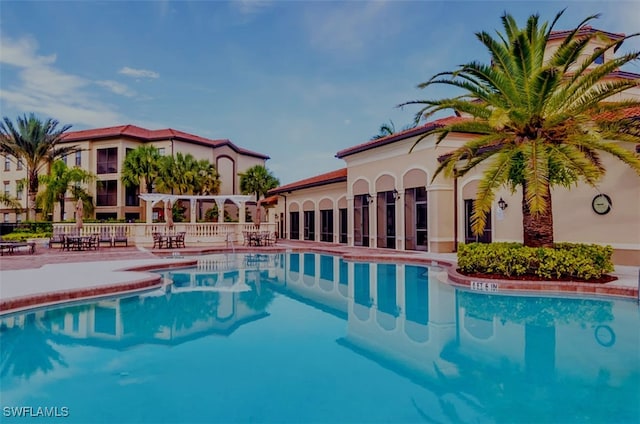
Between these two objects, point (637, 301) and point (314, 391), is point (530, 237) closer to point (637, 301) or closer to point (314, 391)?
point (637, 301)

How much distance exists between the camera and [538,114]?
37.1ft

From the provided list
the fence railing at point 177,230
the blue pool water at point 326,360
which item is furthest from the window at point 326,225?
the blue pool water at point 326,360

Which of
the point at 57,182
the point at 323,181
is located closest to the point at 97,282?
the point at 323,181

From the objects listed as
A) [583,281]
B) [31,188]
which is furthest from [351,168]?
[31,188]

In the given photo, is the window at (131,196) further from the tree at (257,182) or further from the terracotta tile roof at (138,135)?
the tree at (257,182)

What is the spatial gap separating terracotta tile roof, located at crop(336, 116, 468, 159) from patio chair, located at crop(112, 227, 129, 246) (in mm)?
13510

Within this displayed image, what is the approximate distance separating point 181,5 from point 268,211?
21.6m

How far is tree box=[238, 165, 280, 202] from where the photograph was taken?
120 ft

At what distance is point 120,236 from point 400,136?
16.5 m

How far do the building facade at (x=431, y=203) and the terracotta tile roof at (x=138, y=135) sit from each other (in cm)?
1410

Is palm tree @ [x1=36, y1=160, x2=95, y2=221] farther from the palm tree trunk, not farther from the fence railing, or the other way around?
the palm tree trunk

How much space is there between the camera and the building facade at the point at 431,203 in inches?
534

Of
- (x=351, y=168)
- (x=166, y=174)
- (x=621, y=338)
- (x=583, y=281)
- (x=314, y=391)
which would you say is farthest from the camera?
(x=166, y=174)

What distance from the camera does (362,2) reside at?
735 inches
